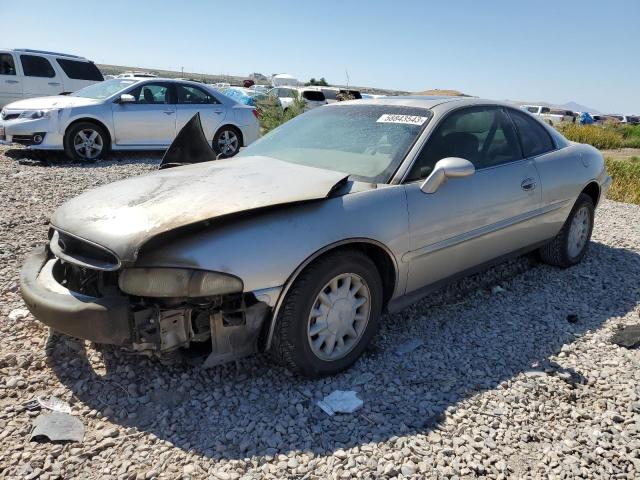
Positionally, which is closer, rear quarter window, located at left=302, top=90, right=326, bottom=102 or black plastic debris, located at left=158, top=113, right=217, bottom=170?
black plastic debris, located at left=158, top=113, right=217, bottom=170

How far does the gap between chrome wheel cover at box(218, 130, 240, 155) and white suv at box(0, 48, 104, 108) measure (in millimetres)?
5327

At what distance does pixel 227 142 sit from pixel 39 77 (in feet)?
19.3

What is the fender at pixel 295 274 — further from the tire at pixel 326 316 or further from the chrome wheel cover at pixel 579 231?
the chrome wheel cover at pixel 579 231

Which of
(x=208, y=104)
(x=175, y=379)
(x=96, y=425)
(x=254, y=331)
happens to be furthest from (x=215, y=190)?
(x=208, y=104)

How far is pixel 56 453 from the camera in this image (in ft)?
7.54

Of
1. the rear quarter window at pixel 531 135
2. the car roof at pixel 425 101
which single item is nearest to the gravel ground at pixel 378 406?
the rear quarter window at pixel 531 135

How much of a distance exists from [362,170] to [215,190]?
0.94m

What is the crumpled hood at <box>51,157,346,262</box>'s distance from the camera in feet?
8.16

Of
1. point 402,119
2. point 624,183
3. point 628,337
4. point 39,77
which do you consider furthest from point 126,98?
point 624,183

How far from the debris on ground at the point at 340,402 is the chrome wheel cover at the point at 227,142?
8205 mm

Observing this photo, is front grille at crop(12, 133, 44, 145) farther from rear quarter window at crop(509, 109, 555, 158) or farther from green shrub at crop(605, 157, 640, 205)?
green shrub at crop(605, 157, 640, 205)

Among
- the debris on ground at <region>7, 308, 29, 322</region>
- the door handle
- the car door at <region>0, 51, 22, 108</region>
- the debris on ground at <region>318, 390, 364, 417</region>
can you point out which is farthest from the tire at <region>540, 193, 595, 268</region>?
the car door at <region>0, 51, 22, 108</region>

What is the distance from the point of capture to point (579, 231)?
→ 4820 mm

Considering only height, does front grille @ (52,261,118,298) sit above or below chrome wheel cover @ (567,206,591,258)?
above
